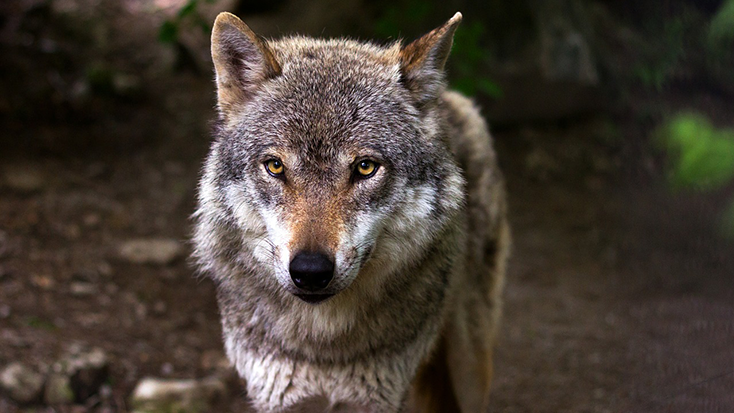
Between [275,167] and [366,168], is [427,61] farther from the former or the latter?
[275,167]

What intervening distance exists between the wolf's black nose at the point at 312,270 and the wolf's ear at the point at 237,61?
1.06 metres

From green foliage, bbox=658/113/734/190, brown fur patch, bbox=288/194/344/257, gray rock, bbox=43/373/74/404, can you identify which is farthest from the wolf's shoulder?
gray rock, bbox=43/373/74/404

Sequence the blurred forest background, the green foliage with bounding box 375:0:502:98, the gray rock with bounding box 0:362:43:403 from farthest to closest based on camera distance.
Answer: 1. the green foliage with bounding box 375:0:502:98
2. the blurred forest background
3. the gray rock with bounding box 0:362:43:403

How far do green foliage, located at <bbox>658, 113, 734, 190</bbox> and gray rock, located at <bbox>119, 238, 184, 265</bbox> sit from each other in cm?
A: 514

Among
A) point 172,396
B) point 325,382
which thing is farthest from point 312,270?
point 172,396

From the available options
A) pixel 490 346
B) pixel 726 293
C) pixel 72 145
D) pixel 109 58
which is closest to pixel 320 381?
pixel 490 346

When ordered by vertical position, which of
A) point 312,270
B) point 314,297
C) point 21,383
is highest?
point 312,270

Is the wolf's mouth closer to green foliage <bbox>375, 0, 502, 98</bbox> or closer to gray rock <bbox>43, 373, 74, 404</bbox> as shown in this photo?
gray rock <bbox>43, 373, 74, 404</bbox>

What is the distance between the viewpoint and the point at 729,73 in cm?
685

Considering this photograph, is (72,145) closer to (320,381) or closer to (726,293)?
(320,381)

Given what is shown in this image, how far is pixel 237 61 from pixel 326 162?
0.80 metres

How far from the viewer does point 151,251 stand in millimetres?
6301

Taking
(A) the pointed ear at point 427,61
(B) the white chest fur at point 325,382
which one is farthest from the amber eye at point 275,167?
(B) the white chest fur at point 325,382

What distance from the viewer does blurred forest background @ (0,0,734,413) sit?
16.7 feet
